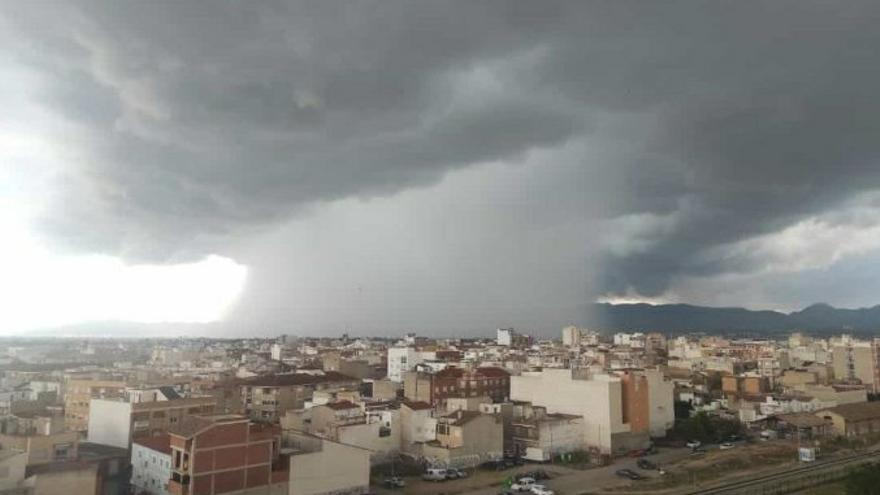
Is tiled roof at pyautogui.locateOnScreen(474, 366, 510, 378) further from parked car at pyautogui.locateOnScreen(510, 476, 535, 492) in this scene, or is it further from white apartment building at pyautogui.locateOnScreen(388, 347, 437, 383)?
parked car at pyautogui.locateOnScreen(510, 476, 535, 492)

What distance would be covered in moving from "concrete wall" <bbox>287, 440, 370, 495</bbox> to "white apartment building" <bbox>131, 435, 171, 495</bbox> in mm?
5801

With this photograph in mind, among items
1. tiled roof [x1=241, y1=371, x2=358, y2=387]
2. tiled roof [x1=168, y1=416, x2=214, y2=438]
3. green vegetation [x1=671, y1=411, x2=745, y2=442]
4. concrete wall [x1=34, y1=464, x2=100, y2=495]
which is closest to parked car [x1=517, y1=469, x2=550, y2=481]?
tiled roof [x1=168, y1=416, x2=214, y2=438]

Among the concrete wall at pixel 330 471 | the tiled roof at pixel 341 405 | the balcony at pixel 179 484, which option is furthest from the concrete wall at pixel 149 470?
the tiled roof at pixel 341 405

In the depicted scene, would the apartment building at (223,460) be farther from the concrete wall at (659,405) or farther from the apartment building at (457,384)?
the concrete wall at (659,405)

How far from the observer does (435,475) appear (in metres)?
37.8

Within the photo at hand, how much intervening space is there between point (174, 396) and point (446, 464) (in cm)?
1804

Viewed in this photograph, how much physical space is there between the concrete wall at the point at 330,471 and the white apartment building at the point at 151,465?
228 inches

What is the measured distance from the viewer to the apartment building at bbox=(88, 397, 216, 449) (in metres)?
39.4

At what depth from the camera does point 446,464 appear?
39.5 metres

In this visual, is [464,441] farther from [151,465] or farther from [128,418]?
[128,418]

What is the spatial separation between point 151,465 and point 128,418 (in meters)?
7.15

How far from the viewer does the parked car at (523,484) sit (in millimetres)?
35406

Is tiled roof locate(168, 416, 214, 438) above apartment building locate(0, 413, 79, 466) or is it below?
above

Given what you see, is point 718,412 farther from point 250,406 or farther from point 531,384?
point 250,406
